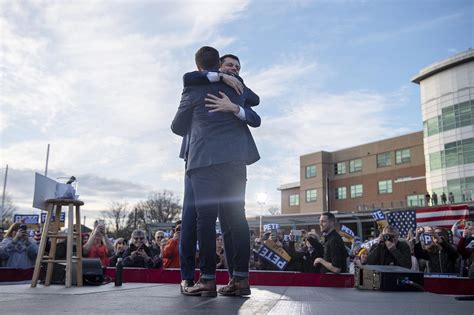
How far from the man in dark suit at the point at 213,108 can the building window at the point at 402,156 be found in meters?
59.2

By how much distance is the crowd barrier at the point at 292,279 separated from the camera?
726 centimetres

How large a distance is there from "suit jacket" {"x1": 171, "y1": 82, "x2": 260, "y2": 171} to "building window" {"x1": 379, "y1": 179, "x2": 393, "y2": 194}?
200 feet

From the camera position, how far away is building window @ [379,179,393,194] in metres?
61.3

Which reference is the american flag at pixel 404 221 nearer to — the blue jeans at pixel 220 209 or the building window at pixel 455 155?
the blue jeans at pixel 220 209

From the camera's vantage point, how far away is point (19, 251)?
968 cm

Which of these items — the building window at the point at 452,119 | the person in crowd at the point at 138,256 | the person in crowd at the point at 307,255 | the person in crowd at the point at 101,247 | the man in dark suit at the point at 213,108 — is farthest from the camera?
the building window at the point at 452,119

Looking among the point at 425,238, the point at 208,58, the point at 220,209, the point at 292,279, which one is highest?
the point at 208,58

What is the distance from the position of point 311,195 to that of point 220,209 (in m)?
68.2

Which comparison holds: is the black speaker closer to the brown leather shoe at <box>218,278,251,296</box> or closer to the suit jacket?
the brown leather shoe at <box>218,278,251,296</box>

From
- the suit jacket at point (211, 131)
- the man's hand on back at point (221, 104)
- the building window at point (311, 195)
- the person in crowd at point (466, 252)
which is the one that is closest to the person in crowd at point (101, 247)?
the suit jacket at point (211, 131)

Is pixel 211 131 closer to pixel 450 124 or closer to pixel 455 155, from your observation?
pixel 455 155

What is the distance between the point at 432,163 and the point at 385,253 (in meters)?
48.5

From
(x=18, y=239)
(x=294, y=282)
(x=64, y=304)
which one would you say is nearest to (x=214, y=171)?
(x=64, y=304)

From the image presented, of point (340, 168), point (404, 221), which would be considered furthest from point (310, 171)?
point (404, 221)
